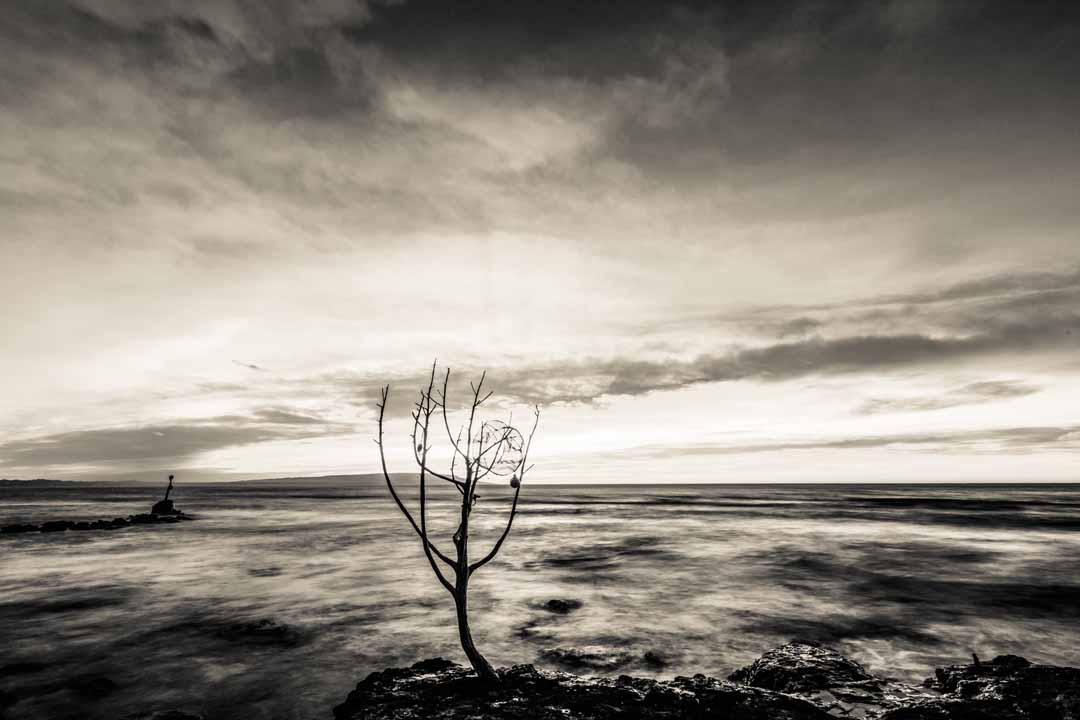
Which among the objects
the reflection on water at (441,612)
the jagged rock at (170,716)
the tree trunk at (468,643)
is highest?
the tree trunk at (468,643)

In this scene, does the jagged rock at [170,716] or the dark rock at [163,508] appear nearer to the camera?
the jagged rock at [170,716]

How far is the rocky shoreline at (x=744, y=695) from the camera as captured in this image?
7516mm

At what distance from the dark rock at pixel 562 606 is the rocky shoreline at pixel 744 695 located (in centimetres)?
769

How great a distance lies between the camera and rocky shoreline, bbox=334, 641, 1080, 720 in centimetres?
752

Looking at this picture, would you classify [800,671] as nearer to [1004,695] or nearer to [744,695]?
[744,695]

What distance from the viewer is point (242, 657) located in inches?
496

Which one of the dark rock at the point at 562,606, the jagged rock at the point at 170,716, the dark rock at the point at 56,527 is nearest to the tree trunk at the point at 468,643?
the jagged rock at the point at 170,716

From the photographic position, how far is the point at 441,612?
55.6 feet

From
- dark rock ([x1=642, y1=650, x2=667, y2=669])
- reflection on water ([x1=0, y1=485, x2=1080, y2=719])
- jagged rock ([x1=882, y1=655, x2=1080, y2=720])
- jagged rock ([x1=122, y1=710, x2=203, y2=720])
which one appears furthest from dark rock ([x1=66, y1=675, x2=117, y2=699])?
jagged rock ([x1=882, y1=655, x2=1080, y2=720])

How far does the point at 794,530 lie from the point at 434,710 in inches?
1749

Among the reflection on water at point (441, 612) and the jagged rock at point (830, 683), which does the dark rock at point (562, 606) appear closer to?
the reflection on water at point (441, 612)

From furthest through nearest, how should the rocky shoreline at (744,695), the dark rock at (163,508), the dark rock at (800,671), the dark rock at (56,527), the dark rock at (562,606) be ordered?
the dark rock at (163,508), the dark rock at (56,527), the dark rock at (562,606), the dark rock at (800,671), the rocky shoreline at (744,695)

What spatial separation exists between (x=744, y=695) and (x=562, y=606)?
9.74 meters

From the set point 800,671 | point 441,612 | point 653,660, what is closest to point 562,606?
point 441,612
